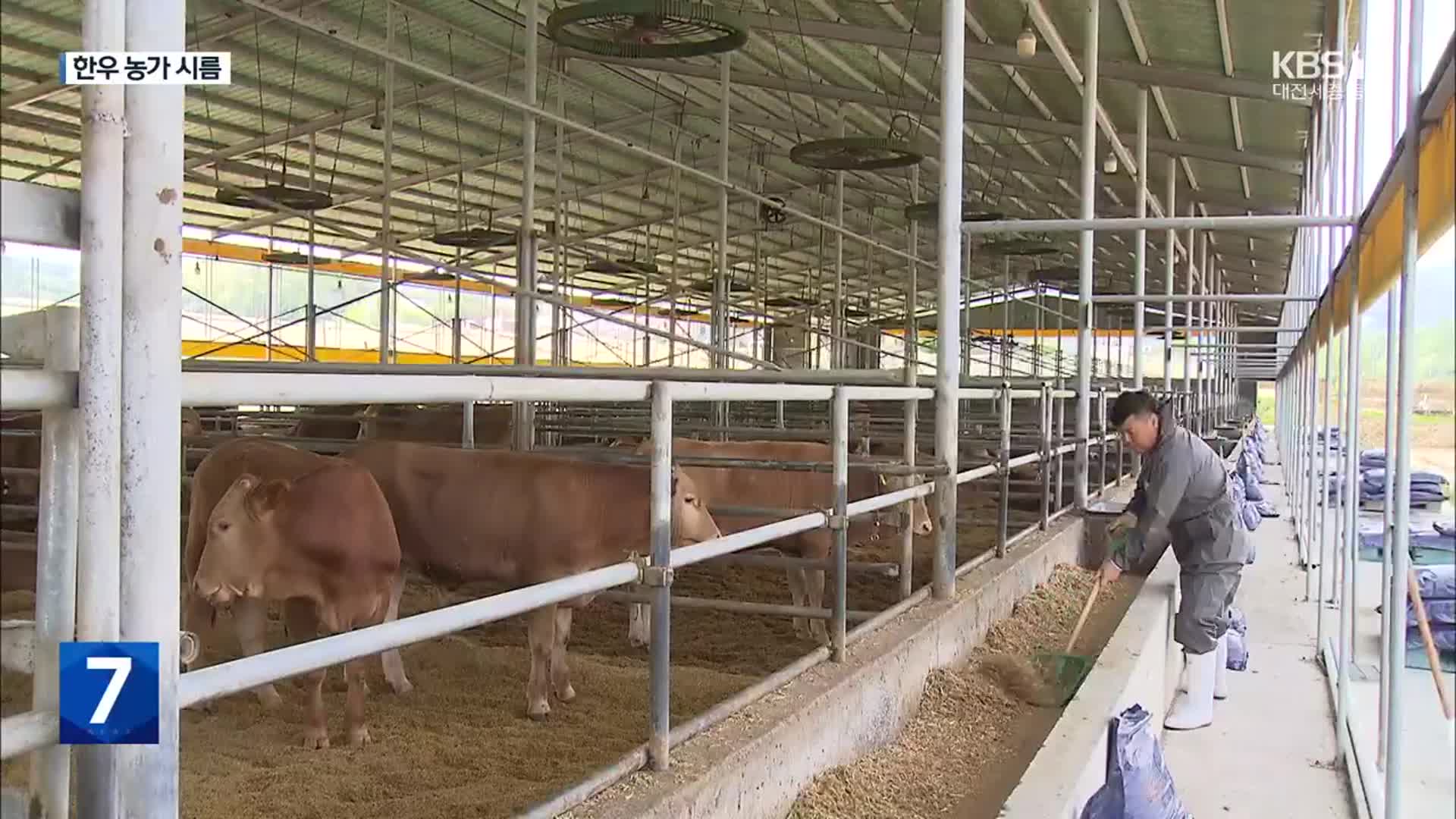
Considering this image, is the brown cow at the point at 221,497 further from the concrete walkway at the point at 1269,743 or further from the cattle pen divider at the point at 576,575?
the concrete walkway at the point at 1269,743

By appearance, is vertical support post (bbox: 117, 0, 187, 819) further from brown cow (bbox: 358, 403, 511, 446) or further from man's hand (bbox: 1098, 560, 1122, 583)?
brown cow (bbox: 358, 403, 511, 446)

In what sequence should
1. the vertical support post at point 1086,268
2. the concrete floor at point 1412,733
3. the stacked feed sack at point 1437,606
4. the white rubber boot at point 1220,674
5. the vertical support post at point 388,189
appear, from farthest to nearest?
the vertical support post at point 388,189 → the vertical support post at point 1086,268 → the stacked feed sack at point 1437,606 → the white rubber boot at point 1220,674 → the concrete floor at point 1412,733

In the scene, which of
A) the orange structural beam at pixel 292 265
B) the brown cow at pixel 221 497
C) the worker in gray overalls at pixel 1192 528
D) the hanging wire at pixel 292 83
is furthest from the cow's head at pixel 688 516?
the orange structural beam at pixel 292 265

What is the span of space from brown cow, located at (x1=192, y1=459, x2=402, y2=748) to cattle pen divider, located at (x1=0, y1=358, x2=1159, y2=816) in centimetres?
113

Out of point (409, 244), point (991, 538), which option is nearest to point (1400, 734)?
point (991, 538)

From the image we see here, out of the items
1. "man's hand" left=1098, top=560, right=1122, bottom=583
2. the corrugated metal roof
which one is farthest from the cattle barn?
"man's hand" left=1098, top=560, right=1122, bottom=583

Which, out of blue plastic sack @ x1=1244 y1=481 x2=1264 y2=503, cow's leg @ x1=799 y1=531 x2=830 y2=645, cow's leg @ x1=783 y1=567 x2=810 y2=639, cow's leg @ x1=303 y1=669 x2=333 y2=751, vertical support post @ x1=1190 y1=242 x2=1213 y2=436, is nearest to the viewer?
cow's leg @ x1=303 y1=669 x2=333 y2=751

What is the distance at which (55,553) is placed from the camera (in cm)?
144

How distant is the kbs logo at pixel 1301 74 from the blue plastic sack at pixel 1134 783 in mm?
7101

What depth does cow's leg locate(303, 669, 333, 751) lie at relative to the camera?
12.8ft

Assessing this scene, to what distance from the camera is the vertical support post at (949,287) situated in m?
5.27

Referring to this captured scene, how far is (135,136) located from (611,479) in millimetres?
3463

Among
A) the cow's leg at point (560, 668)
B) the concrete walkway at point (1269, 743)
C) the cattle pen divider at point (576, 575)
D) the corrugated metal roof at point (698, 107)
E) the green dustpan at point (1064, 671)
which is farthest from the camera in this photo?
the corrugated metal roof at point (698, 107)

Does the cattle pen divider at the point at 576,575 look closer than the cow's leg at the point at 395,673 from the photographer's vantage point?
Yes
